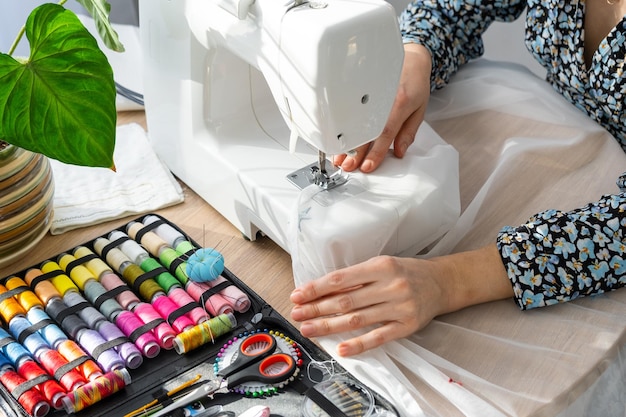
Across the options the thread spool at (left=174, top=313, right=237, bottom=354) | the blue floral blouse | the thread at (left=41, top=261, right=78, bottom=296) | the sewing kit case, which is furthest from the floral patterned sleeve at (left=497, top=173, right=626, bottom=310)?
the thread at (left=41, top=261, right=78, bottom=296)

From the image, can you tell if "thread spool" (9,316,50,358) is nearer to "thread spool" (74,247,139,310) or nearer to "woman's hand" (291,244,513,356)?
"thread spool" (74,247,139,310)

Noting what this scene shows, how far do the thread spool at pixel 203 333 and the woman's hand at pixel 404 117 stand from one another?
0.95 ft

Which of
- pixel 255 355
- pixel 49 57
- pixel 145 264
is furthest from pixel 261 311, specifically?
pixel 49 57

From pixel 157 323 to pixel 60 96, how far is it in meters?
0.33

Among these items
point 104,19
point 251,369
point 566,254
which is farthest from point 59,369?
point 566,254

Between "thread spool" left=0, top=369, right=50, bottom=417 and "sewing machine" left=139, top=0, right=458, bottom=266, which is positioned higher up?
"sewing machine" left=139, top=0, right=458, bottom=266

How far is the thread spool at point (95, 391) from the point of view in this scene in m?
0.97

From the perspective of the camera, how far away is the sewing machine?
37.3 inches

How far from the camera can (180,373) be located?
1027 mm

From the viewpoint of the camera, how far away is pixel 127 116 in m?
1.62

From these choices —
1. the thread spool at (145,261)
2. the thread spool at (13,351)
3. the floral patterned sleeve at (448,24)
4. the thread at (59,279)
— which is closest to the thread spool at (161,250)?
the thread spool at (145,261)

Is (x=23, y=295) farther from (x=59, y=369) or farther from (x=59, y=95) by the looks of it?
(x=59, y=95)

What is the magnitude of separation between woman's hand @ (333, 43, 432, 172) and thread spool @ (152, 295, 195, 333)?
320 millimetres

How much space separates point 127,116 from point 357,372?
85 centimetres
